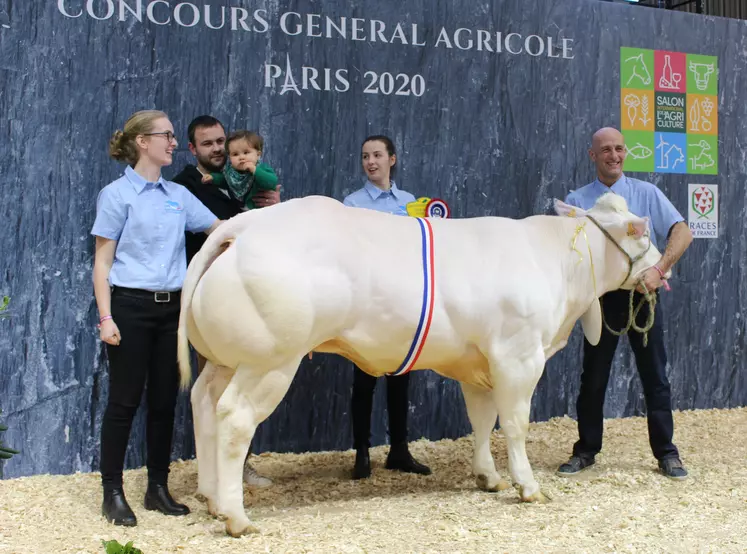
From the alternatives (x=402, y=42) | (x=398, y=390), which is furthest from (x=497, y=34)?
(x=398, y=390)

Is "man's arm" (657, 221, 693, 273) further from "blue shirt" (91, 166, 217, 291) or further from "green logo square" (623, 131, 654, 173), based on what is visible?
"blue shirt" (91, 166, 217, 291)

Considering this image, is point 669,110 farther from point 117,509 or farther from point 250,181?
point 117,509

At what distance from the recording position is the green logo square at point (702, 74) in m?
5.93

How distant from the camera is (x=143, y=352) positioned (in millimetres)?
3518

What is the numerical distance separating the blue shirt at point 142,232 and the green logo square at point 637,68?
11.4 feet

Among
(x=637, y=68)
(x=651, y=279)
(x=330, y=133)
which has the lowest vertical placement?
(x=651, y=279)

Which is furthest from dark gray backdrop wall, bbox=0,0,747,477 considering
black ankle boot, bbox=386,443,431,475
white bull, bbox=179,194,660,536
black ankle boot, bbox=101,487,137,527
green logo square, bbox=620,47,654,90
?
white bull, bbox=179,194,660,536

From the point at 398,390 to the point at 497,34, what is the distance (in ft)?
7.98

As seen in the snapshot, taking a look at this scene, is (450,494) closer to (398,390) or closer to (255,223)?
(398,390)

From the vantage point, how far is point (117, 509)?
3494 millimetres

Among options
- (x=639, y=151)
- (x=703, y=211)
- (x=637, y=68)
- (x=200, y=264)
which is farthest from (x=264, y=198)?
(x=703, y=211)

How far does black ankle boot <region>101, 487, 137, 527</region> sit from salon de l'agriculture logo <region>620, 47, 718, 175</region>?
390cm

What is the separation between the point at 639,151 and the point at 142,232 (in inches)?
143

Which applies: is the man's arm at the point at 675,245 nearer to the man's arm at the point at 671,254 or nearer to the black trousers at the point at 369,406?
the man's arm at the point at 671,254
